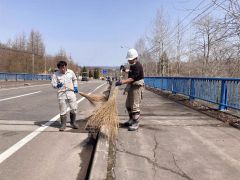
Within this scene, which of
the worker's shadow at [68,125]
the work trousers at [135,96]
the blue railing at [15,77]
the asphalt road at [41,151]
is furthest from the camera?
the blue railing at [15,77]

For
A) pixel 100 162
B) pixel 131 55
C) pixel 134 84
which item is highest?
pixel 131 55

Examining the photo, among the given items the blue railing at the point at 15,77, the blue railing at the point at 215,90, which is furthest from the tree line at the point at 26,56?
the blue railing at the point at 215,90

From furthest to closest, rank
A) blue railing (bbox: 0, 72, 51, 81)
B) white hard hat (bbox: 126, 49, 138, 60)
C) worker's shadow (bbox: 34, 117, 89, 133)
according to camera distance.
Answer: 1. blue railing (bbox: 0, 72, 51, 81)
2. worker's shadow (bbox: 34, 117, 89, 133)
3. white hard hat (bbox: 126, 49, 138, 60)

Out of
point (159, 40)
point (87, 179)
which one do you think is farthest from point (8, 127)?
point (159, 40)

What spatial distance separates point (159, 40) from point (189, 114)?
31.2 metres

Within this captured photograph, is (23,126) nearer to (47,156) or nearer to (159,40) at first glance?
(47,156)

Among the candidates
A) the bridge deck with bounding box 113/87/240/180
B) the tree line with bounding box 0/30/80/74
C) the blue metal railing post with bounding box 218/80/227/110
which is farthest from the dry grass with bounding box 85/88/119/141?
the tree line with bounding box 0/30/80/74

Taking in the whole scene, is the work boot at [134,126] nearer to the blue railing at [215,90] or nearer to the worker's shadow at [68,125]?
the worker's shadow at [68,125]

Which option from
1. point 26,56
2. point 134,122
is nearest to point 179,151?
point 134,122

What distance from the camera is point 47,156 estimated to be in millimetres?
5180

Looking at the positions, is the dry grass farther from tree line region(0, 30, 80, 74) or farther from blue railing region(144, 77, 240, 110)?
tree line region(0, 30, 80, 74)

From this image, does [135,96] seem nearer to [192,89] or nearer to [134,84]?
[134,84]

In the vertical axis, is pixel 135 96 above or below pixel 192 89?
above

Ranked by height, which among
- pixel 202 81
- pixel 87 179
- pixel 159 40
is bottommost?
pixel 87 179
